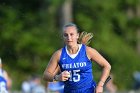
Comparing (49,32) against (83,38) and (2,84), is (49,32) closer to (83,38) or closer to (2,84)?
(2,84)

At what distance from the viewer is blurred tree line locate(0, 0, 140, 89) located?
115 ft

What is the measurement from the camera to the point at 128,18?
39688mm

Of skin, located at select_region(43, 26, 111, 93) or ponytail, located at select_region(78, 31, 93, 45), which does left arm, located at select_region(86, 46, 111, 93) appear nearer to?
skin, located at select_region(43, 26, 111, 93)

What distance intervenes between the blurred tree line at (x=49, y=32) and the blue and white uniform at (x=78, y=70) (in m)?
23.4

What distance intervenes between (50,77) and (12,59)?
26.0 metres

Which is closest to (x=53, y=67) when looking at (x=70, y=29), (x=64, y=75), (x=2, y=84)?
(x=64, y=75)

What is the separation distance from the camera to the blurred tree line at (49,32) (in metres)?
35.1

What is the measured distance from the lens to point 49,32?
36469mm

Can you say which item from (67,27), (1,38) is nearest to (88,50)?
(67,27)

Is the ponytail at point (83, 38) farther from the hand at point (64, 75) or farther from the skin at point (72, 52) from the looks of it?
the hand at point (64, 75)

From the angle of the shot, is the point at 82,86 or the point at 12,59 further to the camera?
the point at 12,59

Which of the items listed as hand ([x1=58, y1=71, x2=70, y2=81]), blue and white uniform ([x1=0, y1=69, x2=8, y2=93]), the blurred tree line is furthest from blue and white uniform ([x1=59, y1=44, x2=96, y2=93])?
the blurred tree line

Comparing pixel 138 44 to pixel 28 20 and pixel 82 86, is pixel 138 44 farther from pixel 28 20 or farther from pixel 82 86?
pixel 82 86

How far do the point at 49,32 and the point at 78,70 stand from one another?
2617 cm
